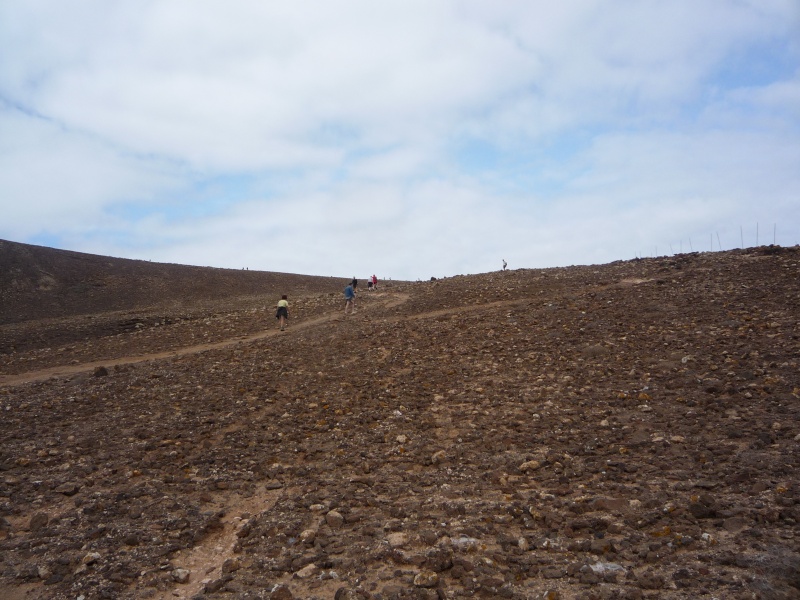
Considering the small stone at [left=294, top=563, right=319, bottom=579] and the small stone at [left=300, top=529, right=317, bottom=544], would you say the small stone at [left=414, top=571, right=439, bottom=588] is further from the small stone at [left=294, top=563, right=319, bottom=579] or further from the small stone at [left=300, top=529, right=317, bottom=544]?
the small stone at [left=300, top=529, right=317, bottom=544]

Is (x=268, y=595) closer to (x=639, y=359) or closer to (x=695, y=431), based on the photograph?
(x=695, y=431)

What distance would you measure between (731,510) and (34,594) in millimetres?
6349

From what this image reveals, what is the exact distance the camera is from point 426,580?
202 inches

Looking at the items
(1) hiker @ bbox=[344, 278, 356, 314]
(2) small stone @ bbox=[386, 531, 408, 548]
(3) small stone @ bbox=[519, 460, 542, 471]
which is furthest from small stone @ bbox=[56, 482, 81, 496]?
(1) hiker @ bbox=[344, 278, 356, 314]

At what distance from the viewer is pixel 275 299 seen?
1303 inches

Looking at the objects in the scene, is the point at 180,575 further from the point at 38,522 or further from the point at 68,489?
the point at 68,489

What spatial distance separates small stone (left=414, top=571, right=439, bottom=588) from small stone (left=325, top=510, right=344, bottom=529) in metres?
1.42

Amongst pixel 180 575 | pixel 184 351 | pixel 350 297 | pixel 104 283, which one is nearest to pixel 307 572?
pixel 180 575

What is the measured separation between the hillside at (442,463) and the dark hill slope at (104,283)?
22938mm

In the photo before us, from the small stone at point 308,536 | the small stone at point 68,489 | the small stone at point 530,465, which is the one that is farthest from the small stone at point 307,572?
the small stone at point 68,489

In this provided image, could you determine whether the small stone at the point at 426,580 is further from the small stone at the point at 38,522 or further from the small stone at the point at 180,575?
the small stone at the point at 38,522

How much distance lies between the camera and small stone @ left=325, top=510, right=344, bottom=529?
639cm

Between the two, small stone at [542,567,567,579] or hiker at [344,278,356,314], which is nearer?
small stone at [542,567,567,579]

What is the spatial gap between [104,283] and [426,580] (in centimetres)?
4145
